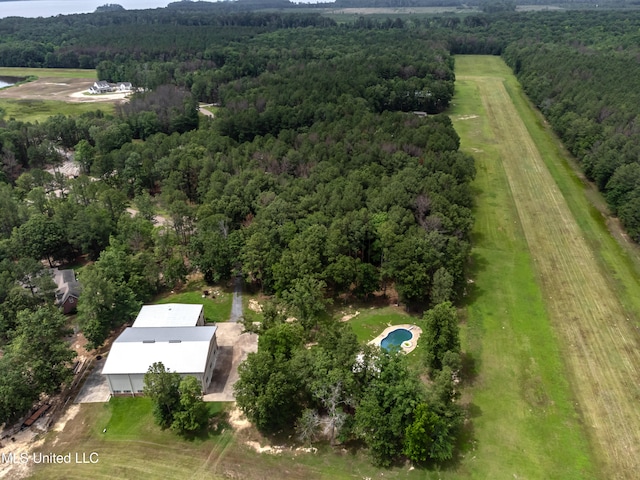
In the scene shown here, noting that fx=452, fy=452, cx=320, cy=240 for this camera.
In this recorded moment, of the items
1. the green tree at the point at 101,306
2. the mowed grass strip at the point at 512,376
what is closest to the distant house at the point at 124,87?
the green tree at the point at 101,306

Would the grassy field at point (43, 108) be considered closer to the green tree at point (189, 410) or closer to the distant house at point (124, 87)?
the distant house at point (124, 87)

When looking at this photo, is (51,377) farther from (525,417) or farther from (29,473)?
(525,417)

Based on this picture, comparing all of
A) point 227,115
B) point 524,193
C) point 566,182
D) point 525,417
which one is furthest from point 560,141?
point 525,417

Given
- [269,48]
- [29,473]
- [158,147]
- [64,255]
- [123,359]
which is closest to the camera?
[29,473]

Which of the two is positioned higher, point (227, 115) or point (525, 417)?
point (227, 115)

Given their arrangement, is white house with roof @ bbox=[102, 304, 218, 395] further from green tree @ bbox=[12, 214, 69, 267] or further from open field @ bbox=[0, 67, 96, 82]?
open field @ bbox=[0, 67, 96, 82]

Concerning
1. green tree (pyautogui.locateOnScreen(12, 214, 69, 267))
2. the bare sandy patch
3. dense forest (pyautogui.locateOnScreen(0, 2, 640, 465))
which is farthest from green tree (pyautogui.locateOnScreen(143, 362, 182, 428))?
green tree (pyautogui.locateOnScreen(12, 214, 69, 267))
